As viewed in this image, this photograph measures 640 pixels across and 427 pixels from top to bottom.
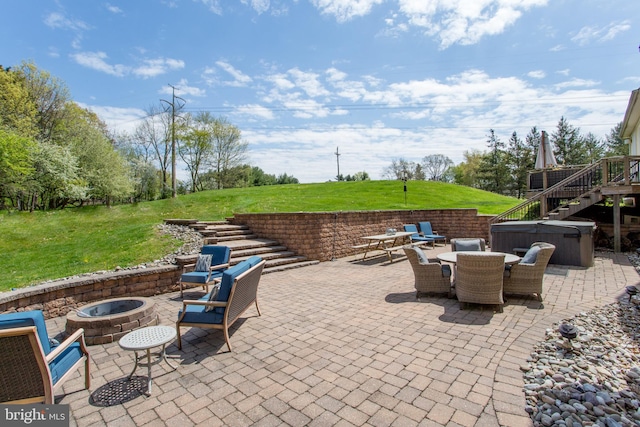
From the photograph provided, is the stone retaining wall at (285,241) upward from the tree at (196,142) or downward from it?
downward

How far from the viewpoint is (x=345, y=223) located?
32.8 ft

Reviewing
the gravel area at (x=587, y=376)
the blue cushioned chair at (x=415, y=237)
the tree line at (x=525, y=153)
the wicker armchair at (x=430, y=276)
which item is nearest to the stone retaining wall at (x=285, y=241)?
the blue cushioned chair at (x=415, y=237)

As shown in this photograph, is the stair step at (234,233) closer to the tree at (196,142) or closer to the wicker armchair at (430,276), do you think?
the wicker armchair at (430,276)

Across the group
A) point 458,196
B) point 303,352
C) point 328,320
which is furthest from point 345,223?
point 458,196

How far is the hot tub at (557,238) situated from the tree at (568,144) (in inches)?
1343

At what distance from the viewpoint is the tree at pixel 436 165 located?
5256 centimetres

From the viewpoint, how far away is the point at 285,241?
30.8 feet

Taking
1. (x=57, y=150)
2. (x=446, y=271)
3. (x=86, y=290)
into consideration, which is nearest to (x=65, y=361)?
(x=86, y=290)

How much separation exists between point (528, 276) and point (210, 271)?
5676 mm

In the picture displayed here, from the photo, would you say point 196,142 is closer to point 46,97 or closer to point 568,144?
point 46,97

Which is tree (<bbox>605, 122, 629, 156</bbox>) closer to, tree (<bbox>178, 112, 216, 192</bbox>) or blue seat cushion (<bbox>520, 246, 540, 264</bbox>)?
blue seat cushion (<bbox>520, 246, 540, 264</bbox>)

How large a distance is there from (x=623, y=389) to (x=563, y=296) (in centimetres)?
312

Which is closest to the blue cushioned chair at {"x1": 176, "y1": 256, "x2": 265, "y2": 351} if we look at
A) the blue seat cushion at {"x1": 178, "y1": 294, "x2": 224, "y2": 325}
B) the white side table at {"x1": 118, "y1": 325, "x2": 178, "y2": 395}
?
the blue seat cushion at {"x1": 178, "y1": 294, "x2": 224, "y2": 325}

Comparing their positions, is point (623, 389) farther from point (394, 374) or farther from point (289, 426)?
point (289, 426)
